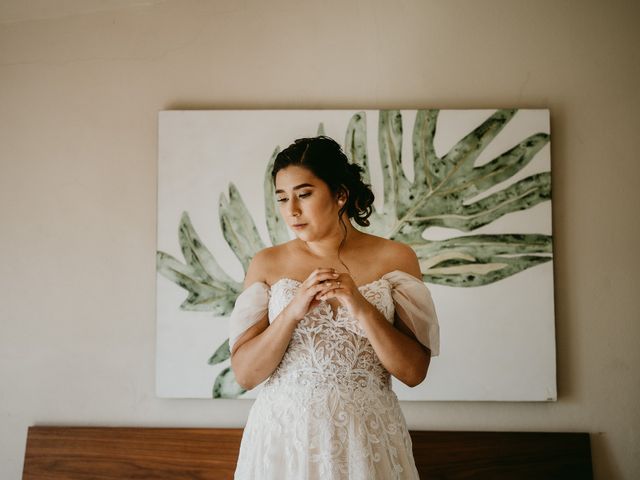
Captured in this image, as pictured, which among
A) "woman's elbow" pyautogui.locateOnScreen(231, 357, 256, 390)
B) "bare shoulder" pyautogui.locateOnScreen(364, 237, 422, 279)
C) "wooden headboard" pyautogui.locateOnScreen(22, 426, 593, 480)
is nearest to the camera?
"woman's elbow" pyautogui.locateOnScreen(231, 357, 256, 390)

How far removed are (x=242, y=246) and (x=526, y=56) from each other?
1.44m

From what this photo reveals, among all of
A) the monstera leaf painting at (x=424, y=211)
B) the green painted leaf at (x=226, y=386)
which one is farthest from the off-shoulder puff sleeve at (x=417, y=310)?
the green painted leaf at (x=226, y=386)

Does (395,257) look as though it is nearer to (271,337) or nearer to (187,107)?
(271,337)

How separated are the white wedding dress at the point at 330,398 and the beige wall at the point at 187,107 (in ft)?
3.25

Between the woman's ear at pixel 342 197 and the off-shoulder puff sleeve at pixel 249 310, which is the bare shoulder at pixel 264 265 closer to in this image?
the off-shoulder puff sleeve at pixel 249 310

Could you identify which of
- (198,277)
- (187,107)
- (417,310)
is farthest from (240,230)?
(417,310)

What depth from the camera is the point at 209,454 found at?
2359 millimetres

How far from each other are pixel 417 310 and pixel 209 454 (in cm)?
126

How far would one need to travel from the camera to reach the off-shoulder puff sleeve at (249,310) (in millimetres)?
1575

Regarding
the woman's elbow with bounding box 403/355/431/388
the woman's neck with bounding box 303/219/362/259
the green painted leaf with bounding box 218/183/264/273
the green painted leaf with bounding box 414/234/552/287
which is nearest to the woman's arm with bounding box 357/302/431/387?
the woman's elbow with bounding box 403/355/431/388

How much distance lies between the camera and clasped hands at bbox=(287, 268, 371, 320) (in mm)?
1389

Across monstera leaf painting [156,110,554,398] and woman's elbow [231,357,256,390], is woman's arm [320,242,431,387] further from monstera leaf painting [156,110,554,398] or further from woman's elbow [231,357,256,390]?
monstera leaf painting [156,110,554,398]

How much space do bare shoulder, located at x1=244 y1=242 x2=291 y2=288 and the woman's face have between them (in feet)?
0.43

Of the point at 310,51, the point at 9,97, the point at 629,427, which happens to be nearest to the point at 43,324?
the point at 9,97
